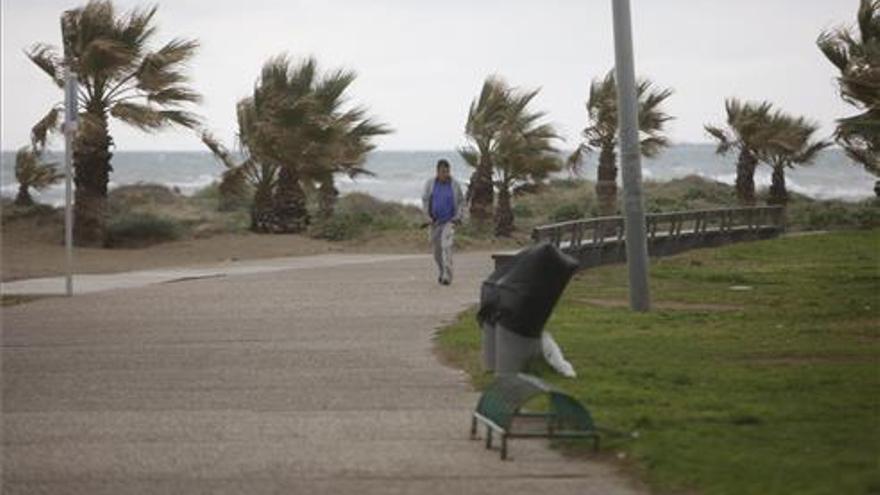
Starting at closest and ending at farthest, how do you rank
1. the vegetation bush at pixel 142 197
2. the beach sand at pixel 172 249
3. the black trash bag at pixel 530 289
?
1. the black trash bag at pixel 530 289
2. the beach sand at pixel 172 249
3. the vegetation bush at pixel 142 197

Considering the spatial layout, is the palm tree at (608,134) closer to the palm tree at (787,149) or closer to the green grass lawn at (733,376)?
the palm tree at (787,149)

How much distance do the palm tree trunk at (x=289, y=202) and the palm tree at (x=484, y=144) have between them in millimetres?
4959

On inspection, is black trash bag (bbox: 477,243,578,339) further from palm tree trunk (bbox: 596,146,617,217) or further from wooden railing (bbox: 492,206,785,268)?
palm tree trunk (bbox: 596,146,617,217)

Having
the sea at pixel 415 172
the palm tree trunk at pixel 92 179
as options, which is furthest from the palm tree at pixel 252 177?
the sea at pixel 415 172

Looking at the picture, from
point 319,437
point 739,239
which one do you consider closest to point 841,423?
point 319,437

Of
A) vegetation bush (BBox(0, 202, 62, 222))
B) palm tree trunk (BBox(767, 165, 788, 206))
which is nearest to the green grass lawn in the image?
vegetation bush (BBox(0, 202, 62, 222))

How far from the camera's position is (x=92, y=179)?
28312 mm

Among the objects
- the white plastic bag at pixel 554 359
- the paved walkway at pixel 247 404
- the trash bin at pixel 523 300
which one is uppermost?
the trash bin at pixel 523 300

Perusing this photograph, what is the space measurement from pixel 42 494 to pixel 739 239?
2691cm

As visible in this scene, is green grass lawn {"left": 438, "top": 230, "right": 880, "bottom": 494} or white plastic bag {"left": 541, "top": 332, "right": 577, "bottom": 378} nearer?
green grass lawn {"left": 438, "top": 230, "right": 880, "bottom": 494}

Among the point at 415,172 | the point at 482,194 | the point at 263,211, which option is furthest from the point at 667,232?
the point at 415,172

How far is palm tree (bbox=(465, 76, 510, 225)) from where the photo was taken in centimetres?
3469

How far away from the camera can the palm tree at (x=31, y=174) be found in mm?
32344

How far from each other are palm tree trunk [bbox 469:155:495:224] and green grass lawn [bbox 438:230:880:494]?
14.2 m
